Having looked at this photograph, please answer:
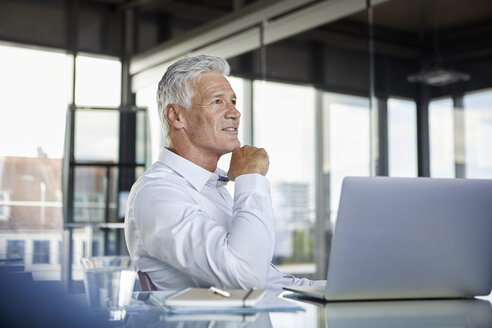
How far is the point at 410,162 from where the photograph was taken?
4.09 m

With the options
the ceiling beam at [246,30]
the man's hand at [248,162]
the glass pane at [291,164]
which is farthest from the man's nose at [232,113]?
the glass pane at [291,164]

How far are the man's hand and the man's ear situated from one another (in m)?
0.27

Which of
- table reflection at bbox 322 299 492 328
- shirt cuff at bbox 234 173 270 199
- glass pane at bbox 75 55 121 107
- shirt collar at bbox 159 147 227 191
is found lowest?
table reflection at bbox 322 299 492 328

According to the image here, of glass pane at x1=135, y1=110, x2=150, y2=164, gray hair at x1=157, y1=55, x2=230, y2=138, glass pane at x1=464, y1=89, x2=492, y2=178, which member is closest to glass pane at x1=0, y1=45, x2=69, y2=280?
glass pane at x1=135, y1=110, x2=150, y2=164

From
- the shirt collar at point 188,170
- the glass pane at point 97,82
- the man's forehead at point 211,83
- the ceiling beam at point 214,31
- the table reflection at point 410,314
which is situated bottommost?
the table reflection at point 410,314

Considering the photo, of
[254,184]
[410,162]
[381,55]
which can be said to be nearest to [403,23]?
[381,55]

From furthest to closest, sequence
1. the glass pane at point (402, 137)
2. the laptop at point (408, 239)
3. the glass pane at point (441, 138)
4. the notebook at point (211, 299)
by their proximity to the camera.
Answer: the glass pane at point (402, 137) < the glass pane at point (441, 138) < the laptop at point (408, 239) < the notebook at point (211, 299)

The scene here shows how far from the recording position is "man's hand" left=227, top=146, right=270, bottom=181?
1612 mm

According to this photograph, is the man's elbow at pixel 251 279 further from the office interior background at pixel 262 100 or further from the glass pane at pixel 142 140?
the glass pane at pixel 142 140

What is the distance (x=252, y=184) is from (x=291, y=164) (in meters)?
3.46

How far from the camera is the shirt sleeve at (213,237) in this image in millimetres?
1416

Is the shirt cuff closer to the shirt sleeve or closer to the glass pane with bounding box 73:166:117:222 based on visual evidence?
the shirt sleeve

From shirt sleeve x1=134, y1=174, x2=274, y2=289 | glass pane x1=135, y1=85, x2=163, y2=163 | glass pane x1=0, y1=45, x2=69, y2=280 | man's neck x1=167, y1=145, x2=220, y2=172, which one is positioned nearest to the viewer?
shirt sleeve x1=134, y1=174, x2=274, y2=289

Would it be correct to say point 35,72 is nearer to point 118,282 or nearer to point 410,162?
point 410,162
